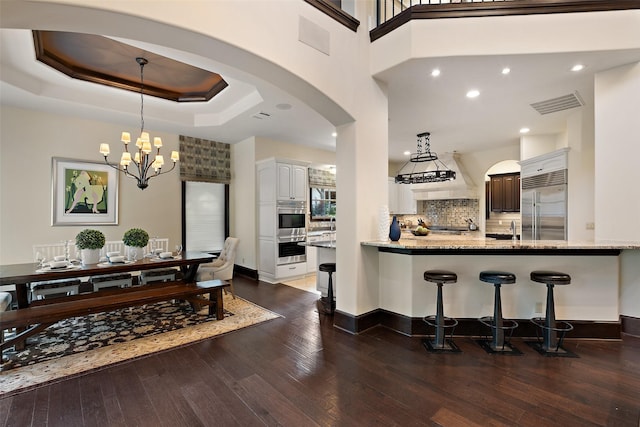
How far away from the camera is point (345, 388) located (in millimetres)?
2172

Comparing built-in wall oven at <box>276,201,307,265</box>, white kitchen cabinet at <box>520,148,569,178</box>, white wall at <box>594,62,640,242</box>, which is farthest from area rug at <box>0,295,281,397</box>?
white kitchen cabinet at <box>520,148,569,178</box>

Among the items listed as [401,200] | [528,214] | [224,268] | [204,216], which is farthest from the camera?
[401,200]

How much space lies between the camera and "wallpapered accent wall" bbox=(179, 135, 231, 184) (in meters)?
5.96

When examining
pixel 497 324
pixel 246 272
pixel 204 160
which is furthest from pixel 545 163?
pixel 204 160

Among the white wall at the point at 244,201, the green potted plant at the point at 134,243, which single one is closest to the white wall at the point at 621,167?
the white wall at the point at 244,201

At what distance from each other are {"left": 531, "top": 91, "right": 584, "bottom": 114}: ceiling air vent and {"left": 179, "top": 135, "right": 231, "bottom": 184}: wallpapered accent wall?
586cm

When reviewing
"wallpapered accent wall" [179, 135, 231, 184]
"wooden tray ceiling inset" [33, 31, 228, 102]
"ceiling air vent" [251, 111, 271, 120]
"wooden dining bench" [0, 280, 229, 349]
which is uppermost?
"wooden tray ceiling inset" [33, 31, 228, 102]

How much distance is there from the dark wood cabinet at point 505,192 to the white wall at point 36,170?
29.8 ft

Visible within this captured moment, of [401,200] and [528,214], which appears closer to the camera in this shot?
[528,214]

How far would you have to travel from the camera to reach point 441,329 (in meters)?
2.84

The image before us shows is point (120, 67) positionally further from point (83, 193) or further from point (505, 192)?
point (505, 192)

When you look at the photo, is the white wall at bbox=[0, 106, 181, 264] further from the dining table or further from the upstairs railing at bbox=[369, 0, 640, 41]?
the upstairs railing at bbox=[369, 0, 640, 41]

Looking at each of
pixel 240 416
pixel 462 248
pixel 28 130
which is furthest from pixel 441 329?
pixel 28 130

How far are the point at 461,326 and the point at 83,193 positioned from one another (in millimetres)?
6138
